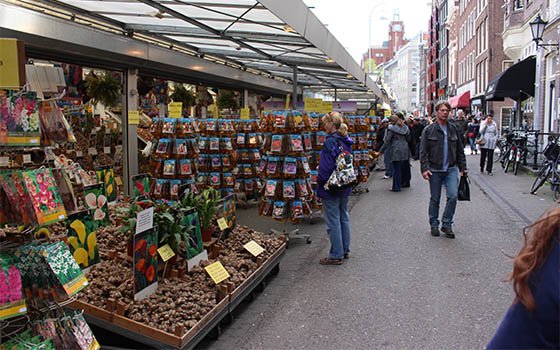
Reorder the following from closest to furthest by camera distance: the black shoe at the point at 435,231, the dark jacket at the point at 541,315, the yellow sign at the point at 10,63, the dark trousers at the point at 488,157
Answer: the dark jacket at the point at 541,315, the yellow sign at the point at 10,63, the black shoe at the point at 435,231, the dark trousers at the point at 488,157

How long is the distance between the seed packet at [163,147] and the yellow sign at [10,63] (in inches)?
247

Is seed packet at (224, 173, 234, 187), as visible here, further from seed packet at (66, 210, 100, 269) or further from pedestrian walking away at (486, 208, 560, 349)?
pedestrian walking away at (486, 208, 560, 349)

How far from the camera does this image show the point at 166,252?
4.94m

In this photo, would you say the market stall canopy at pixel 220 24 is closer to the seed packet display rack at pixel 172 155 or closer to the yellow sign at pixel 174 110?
the yellow sign at pixel 174 110

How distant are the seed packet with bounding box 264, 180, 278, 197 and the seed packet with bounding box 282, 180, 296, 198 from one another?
5.2 inches

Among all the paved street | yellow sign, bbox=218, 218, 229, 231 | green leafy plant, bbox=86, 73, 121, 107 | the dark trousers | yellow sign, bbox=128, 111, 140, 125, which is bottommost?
the paved street

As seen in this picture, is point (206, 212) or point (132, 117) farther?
point (132, 117)

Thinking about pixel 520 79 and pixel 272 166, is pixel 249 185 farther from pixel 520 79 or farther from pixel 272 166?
pixel 520 79

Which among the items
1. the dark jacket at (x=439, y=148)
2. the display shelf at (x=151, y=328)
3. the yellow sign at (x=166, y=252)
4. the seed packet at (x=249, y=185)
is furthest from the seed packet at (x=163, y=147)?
the display shelf at (x=151, y=328)

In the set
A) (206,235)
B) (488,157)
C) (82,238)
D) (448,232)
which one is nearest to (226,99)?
(488,157)

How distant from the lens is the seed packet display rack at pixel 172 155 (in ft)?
30.5

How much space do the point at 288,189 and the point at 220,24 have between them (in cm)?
253

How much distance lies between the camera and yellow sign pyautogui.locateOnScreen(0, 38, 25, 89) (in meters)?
2.95

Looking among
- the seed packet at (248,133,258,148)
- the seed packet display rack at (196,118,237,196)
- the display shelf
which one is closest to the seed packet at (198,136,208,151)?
the seed packet display rack at (196,118,237,196)
